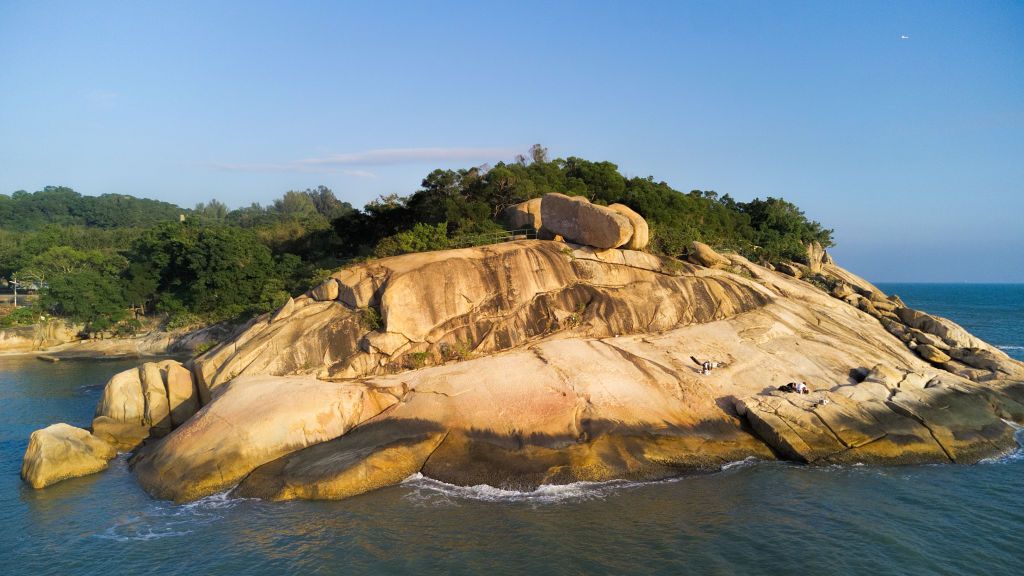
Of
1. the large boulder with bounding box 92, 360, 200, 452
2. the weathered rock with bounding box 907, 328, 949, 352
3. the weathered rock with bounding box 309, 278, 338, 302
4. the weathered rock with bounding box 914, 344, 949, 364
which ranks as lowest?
the large boulder with bounding box 92, 360, 200, 452

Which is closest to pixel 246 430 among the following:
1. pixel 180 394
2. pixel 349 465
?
pixel 349 465

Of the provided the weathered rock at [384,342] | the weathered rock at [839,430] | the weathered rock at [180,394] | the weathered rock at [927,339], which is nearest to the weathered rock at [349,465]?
the weathered rock at [384,342]

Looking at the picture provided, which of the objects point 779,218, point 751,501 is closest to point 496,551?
point 751,501

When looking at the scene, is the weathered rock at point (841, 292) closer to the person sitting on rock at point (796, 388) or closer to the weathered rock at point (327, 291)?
the person sitting on rock at point (796, 388)

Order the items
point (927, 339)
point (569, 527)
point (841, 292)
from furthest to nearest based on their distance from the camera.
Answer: point (841, 292)
point (927, 339)
point (569, 527)

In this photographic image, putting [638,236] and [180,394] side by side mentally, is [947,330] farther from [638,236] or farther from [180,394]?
[180,394]

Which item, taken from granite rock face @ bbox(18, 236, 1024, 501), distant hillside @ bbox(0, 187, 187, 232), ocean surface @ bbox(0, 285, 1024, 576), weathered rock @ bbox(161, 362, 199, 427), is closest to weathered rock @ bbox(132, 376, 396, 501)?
granite rock face @ bbox(18, 236, 1024, 501)

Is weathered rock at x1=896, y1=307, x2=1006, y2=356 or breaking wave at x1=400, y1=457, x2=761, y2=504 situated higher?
weathered rock at x1=896, y1=307, x2=1006, y2=356

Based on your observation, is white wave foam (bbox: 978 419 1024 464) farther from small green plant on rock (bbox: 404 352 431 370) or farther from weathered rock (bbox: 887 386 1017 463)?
small green plant on rock (bbox: 404 352 431 370)
